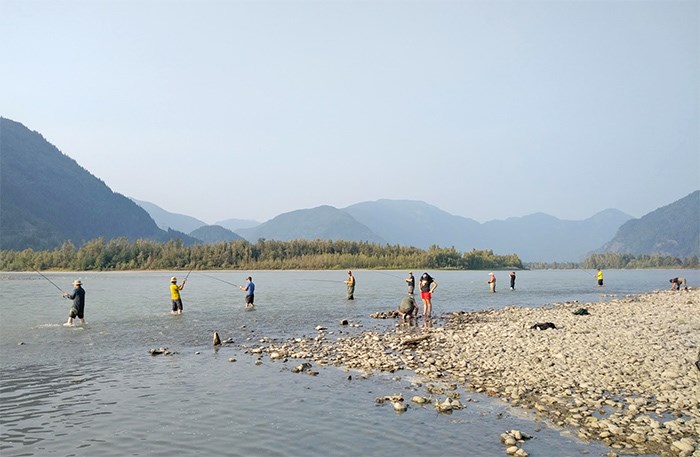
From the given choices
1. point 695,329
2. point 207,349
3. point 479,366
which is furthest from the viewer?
point 695,329

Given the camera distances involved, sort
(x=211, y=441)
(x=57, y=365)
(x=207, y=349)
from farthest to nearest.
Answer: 1. (x=207, y=349)
2. (x=57, y=365)
3. (x=211, y=441)

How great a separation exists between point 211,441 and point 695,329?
2155cm

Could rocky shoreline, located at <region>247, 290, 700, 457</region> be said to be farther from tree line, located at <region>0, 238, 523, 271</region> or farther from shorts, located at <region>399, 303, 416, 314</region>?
tree line, located at <region>0, 238, 523, 271</region>

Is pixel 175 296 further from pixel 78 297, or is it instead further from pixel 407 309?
pixel 407 309

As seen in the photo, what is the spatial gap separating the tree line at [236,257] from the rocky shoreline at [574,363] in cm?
11667

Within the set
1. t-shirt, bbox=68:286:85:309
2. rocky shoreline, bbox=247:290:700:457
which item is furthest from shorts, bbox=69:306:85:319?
rocky shoreline, bbox=247:290:700:457

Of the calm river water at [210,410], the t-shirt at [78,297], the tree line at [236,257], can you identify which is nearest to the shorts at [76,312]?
the t-shirt at [78,297]

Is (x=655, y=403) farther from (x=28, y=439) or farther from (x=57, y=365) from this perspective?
(x=57, y=365)

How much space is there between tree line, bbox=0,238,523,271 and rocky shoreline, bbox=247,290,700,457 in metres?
117

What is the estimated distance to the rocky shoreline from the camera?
35.4 feet

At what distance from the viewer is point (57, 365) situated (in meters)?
17.6

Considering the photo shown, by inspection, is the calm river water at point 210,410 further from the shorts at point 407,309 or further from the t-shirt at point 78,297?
the shorts at point 407,309

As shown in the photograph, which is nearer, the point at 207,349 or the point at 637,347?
the point at 637,347

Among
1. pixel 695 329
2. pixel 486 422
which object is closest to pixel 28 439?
pixel 486 422
